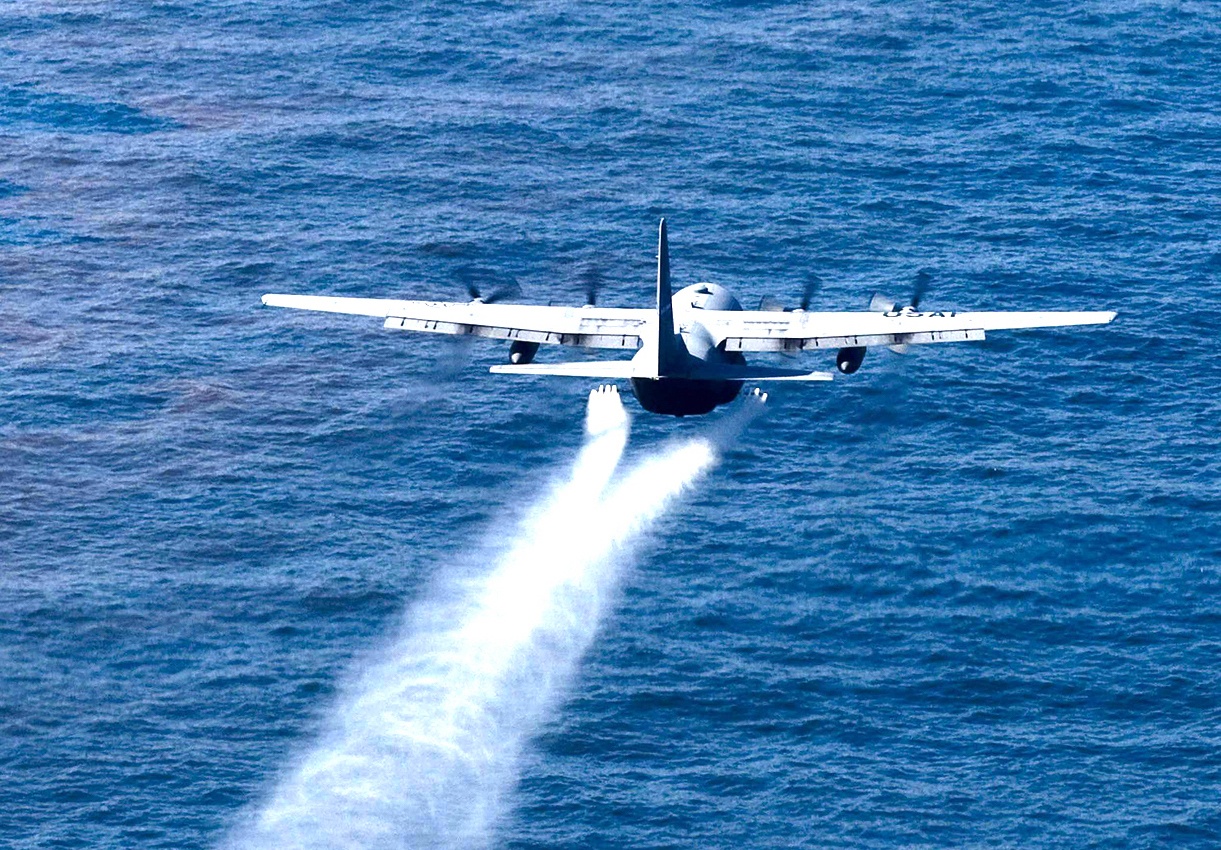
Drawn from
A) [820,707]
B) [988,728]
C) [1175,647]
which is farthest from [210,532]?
[1175,647]

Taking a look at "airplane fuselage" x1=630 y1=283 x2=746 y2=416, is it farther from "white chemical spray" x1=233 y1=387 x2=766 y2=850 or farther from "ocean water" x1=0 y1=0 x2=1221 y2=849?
"ocean water" x1=0 y1=0 x2=1221 y2=849

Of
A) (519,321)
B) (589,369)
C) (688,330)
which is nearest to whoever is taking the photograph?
(589,369)

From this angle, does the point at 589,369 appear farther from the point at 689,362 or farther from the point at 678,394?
the point at 678,394

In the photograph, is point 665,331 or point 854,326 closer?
point 665,331

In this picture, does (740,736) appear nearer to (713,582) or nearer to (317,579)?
(713,582)

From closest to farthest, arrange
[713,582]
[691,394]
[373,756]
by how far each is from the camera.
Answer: [691,394]
[373,756]
[713,582]

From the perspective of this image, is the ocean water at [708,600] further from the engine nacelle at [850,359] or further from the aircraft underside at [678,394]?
the aircraft underside at [678,394]

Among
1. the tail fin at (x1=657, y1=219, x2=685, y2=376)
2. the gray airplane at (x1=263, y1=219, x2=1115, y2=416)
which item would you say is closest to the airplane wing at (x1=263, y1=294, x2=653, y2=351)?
the gray airplane at (x1=263, y1=219, x2=1115, y2=416)

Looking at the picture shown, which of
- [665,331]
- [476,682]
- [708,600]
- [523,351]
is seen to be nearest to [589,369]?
[665,331]
